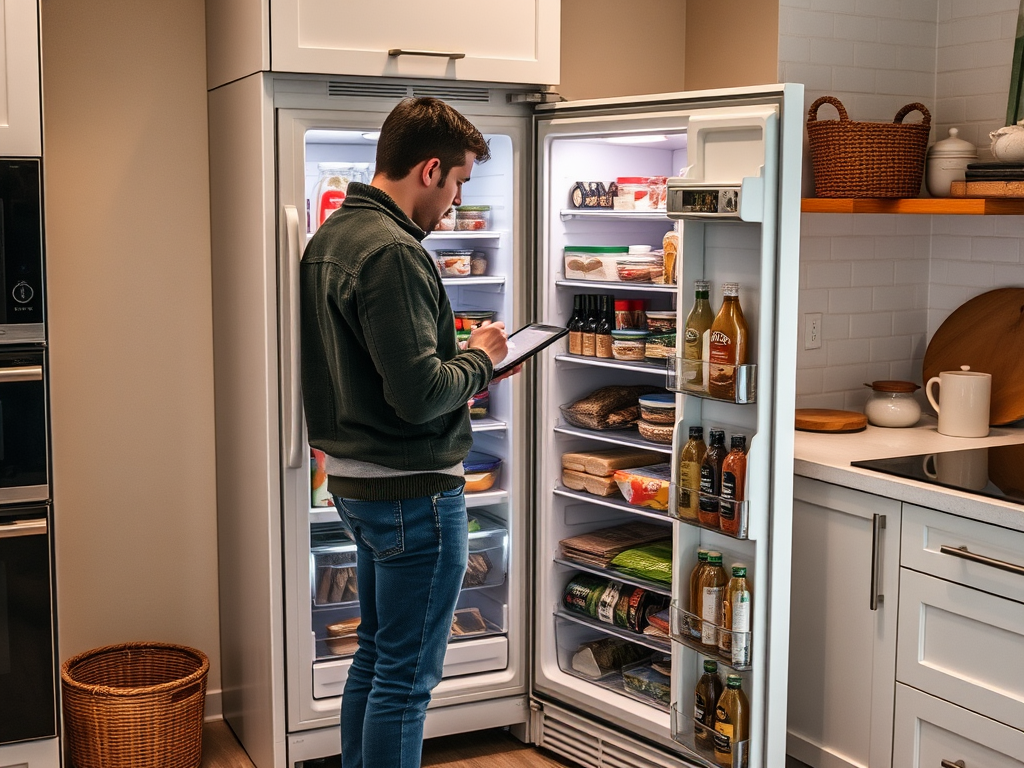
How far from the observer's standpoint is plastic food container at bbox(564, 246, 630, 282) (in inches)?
123

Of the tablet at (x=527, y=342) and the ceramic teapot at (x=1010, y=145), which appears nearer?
the tablet at (x=527, y=342)

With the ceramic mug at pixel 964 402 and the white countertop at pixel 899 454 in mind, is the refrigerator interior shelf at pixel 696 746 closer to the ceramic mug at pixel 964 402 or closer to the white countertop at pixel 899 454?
the white countertop at pixel 899 454

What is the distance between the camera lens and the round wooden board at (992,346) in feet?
10.7

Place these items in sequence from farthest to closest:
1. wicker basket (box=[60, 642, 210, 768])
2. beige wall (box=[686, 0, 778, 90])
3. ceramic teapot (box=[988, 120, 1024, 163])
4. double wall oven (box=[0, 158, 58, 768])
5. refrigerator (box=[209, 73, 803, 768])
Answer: beige wall (box=[686, 0, 778, 90]) < wicker basket (box=[60, 642, 210, 768]) < ceramic teapot (box=[988, 120, 1024, 163]) < double wall oven (box=[0, 158, 58, 768]) < refrigerator (box=[209, 73, 803, 768])

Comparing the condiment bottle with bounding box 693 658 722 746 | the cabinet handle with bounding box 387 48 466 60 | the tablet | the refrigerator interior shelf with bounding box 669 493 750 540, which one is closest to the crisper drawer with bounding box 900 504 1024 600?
the refrigerator interior shelf with bounding box 669 493 750 540

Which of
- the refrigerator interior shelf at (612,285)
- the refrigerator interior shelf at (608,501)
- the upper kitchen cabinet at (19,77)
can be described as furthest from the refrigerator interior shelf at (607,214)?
the upper kitchen cabinet at (19,77)

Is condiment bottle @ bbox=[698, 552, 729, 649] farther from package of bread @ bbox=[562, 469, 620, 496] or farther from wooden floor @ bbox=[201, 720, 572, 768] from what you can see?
wooden floor @ bbox=[201, 720, 572, 768]

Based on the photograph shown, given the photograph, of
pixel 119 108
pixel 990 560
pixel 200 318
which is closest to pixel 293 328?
pixel 200 318

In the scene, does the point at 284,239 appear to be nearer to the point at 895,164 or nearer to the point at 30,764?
the point at 30,764

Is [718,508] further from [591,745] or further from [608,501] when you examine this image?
[591,745]

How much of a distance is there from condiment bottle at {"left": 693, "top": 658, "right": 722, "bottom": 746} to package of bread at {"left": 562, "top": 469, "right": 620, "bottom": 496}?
615 mm

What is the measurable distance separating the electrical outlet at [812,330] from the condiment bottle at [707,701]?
1.13 meters

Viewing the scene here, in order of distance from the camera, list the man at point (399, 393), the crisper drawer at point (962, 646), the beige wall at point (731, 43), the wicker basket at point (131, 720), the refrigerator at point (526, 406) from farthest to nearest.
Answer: the beige wall at point (731, 43) → the wicker basket at point (131, 720) → the refrigerator at point (526, 406) → the crisper drawer at point (962, 646) → the man at point (399, 393)

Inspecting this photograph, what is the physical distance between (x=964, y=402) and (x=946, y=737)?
96cm
